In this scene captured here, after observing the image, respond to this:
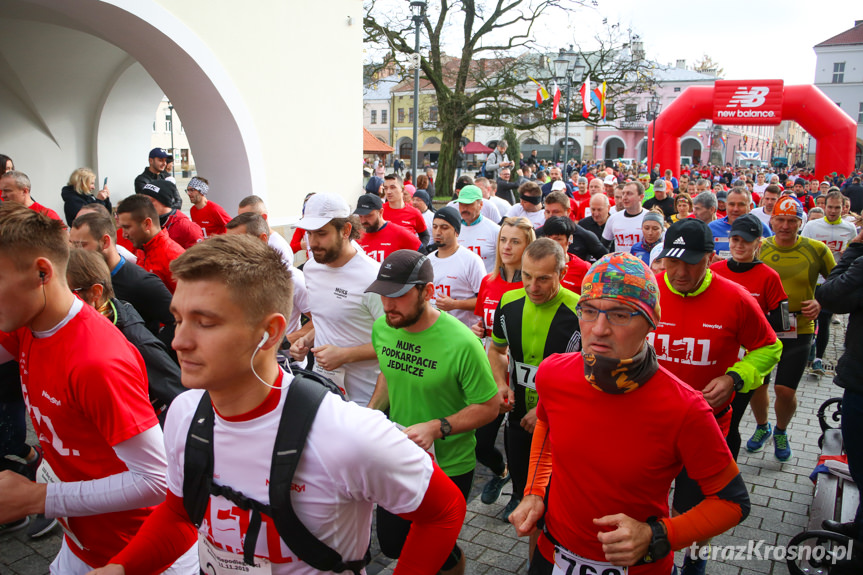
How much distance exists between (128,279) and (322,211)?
59.7 inches

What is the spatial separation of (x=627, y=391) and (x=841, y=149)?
25.1 metres

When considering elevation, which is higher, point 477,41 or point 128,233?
point 477,41

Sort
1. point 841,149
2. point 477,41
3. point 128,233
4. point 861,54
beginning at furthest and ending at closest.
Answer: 1. point 861,54
2. point 477,41
3. point 841,149
4. point 128,233

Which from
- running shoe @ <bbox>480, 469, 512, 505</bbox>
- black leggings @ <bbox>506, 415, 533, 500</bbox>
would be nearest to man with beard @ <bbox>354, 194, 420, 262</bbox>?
running shoe @ <bbox>480, 469, 512, 505</bbox>

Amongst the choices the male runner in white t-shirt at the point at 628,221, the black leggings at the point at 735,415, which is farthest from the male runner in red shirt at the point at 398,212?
the black leggings at the point at 735,415

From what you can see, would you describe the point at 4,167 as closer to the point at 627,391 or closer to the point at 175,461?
the point at 175,461

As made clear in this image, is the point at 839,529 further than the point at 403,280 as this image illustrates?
Yes

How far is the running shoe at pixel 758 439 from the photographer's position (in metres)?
5.80

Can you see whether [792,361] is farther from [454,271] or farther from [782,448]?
[454,271]

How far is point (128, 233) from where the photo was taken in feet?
18.0

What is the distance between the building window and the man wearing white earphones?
8027cm

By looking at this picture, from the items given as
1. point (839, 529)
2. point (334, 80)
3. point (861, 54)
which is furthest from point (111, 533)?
point (861, 54)

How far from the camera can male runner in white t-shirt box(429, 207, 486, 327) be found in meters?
5.95

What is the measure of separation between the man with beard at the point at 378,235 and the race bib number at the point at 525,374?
3158 mm
